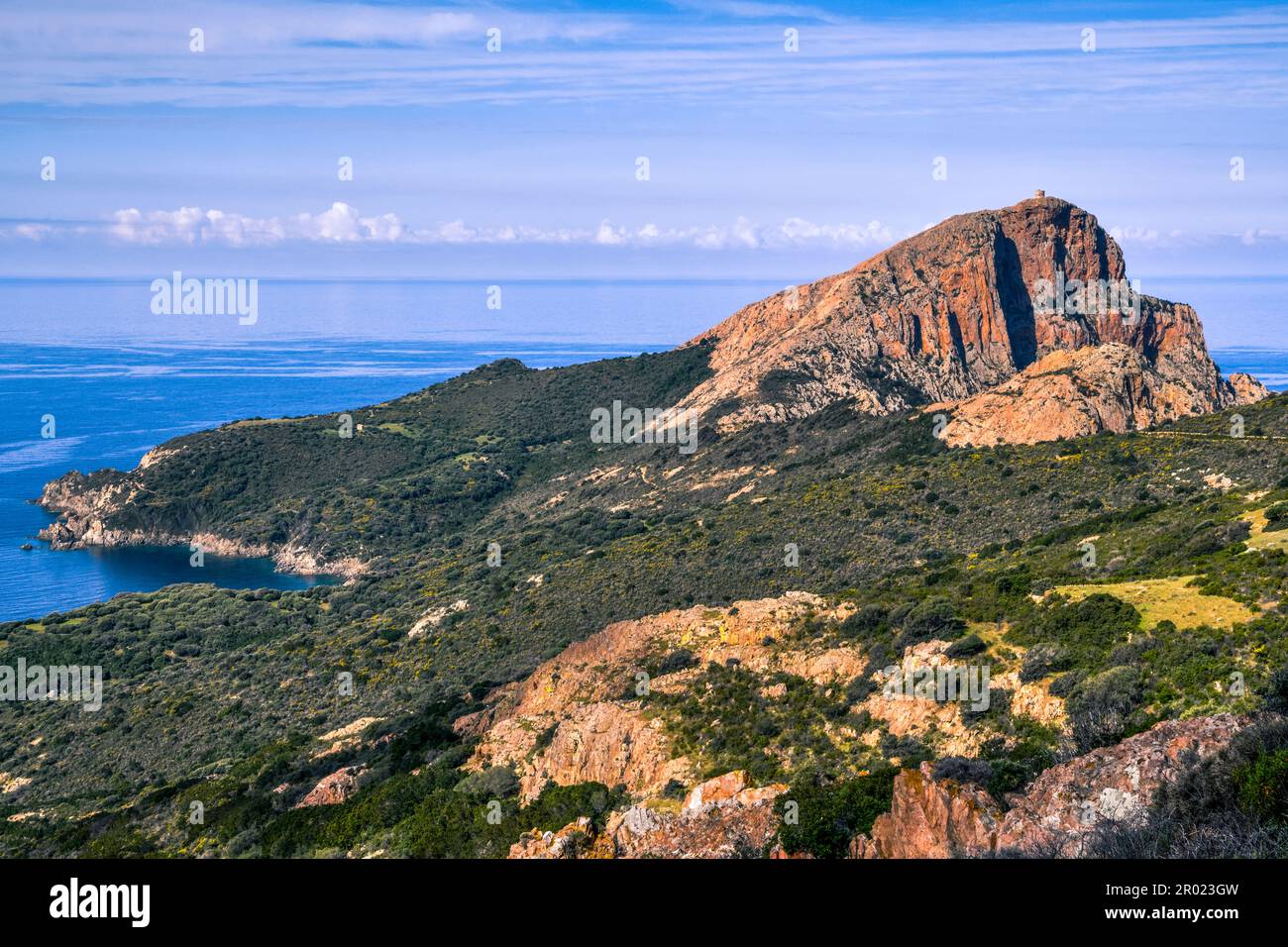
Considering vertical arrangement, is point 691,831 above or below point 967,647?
below

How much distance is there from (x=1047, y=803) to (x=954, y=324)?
8763cm

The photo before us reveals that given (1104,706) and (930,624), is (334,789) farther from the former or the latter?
(1104,706)

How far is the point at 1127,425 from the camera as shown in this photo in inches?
2682

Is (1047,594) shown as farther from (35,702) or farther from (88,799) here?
(35,702)

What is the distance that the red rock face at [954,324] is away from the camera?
97.0 metres

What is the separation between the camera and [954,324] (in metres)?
102

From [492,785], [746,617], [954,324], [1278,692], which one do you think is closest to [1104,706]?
[1278,692]

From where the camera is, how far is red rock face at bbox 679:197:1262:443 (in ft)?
318

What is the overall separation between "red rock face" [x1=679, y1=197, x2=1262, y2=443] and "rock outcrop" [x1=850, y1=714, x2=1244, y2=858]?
237 feet

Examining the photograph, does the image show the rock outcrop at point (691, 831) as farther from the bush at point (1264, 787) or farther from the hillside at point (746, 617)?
the bush at point (1264, 787)

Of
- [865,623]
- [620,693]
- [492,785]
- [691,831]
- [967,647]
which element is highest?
[865,623]

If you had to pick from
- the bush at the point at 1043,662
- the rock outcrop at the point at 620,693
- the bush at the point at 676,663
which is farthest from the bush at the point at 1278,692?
the bush at the point at 676,663
